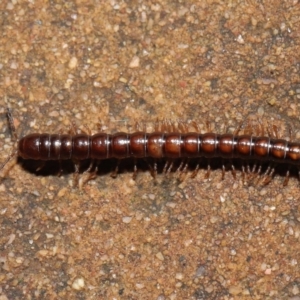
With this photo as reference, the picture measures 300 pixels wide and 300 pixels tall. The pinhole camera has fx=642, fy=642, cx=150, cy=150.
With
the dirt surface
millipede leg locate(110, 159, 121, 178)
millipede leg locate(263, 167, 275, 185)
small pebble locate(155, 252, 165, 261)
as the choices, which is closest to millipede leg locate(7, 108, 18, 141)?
the dirt surface

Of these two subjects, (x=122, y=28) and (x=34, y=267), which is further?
(x=122, y=28)

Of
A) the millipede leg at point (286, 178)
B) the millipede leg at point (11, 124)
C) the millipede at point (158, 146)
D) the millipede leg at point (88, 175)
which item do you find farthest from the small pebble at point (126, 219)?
the millipede leg at point (286, 178)

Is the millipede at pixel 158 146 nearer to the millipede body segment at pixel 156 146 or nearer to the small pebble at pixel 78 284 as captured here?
the millipede body segment at pixel 156 146

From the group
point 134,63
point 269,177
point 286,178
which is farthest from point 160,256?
point 134,63

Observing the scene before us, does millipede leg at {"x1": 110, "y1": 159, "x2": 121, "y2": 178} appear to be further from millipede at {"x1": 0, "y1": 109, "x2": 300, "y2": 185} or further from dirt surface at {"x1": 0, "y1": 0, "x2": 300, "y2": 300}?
millipede at {"x1": 0, "y1": 109, "x2": 300, "y2": 185}

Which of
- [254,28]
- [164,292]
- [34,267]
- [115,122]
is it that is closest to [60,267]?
[34,267]

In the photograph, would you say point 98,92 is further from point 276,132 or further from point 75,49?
point 276,132

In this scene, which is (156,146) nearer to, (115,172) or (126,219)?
(115,172)
